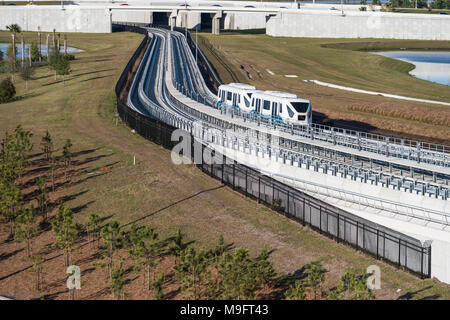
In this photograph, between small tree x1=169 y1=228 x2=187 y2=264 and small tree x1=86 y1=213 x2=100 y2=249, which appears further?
small tree x1=86 y1=213 x2=100 y2=249

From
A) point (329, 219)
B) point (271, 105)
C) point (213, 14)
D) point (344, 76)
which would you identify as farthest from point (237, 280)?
point (213, 14)

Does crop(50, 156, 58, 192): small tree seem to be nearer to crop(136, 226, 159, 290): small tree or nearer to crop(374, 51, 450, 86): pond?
crop(136, 226, 159, 290): small tree

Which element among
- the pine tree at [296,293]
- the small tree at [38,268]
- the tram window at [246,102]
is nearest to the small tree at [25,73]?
the tram window at [246,102]

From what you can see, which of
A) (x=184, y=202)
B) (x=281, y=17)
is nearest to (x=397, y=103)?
(x=184, y=202)

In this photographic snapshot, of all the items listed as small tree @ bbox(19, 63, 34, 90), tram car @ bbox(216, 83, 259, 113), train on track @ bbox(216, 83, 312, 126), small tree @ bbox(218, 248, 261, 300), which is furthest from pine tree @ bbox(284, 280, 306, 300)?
small tree @ bbox(19, 63, 34, 90)

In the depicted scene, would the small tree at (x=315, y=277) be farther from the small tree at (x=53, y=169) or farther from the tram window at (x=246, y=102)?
the tram window at (x=246, y=102)

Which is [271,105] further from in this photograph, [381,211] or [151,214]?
[151,214]
